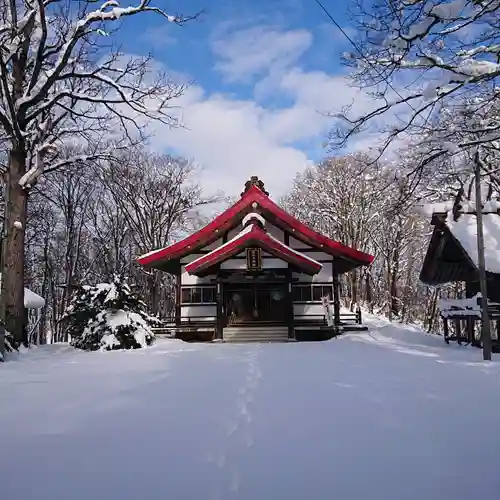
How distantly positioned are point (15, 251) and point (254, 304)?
12.6 meters

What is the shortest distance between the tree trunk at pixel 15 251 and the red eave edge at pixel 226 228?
786 cm

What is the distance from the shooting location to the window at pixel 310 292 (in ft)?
68.1

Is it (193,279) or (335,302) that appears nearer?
(335,302)

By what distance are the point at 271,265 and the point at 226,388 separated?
43.5 ft

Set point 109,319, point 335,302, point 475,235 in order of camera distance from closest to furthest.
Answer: point 475,235
point 109,319
point 335,302

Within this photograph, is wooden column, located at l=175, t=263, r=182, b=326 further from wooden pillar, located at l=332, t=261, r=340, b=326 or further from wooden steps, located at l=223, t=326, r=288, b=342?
wooden pillar, located at l=332, t=261, r=340, b=326

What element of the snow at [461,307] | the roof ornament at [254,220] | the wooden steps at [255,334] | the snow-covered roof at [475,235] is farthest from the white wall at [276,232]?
the snow-covered roof at [475,235]

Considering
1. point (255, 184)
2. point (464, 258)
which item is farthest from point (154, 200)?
point (464, 258)

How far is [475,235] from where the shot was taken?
44.5 ft

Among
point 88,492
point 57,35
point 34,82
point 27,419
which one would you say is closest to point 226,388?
point 27,419

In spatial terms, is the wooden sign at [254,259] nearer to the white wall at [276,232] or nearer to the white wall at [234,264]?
the white wall at [234,264]

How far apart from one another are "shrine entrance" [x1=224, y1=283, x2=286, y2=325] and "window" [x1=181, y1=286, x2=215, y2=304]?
1.26 meters

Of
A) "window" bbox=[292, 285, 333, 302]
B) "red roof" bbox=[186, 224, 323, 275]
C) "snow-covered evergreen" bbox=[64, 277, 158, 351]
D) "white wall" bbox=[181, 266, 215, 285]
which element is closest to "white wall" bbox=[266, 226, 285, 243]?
"window" bbox=[292, 285, 333, 302]

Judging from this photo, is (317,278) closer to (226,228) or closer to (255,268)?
(255,268)
